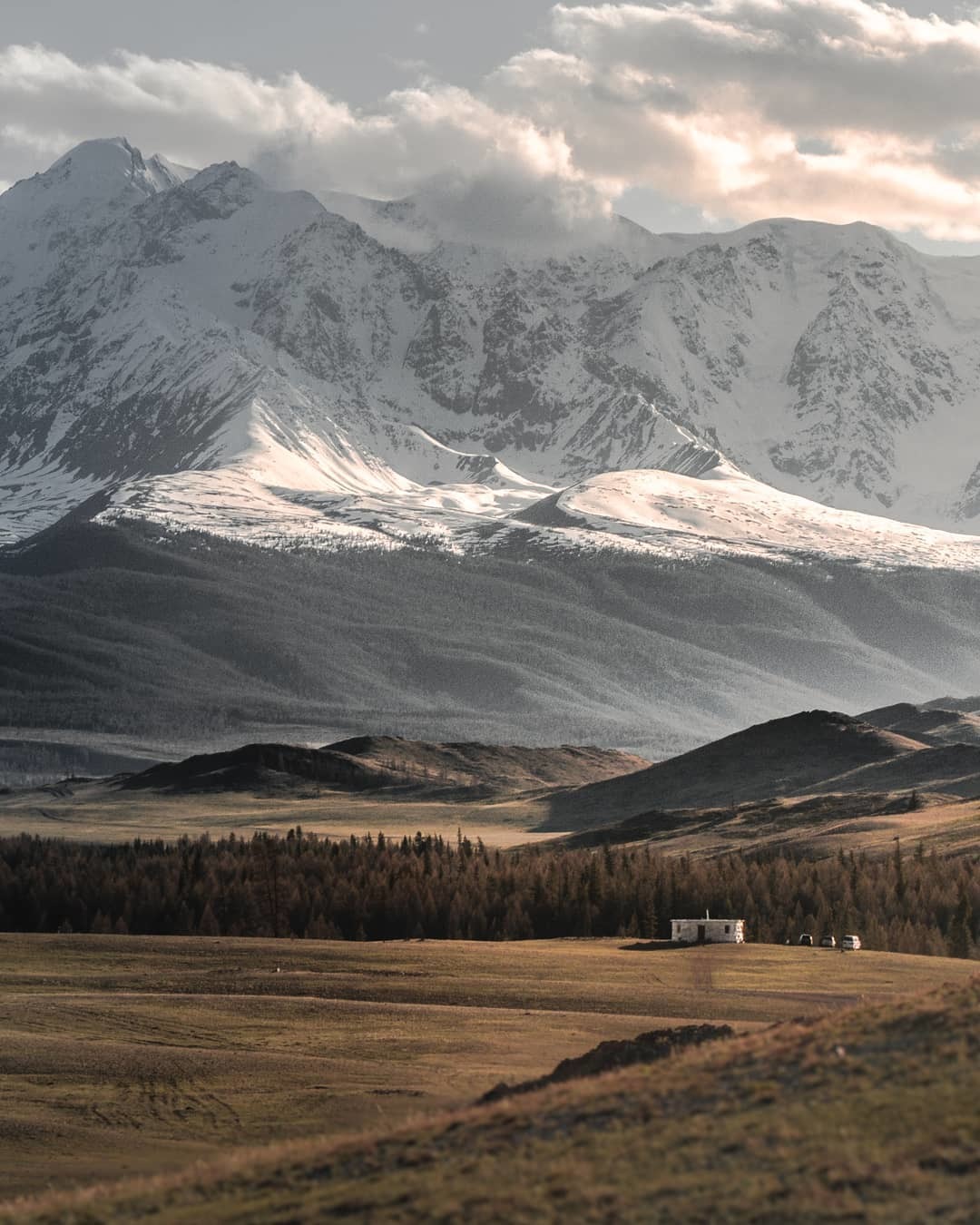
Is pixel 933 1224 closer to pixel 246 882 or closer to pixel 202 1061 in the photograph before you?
pixel 202 1061

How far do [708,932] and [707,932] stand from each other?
20 centimetres

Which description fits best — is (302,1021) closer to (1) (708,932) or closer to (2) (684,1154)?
(1) (708,932)

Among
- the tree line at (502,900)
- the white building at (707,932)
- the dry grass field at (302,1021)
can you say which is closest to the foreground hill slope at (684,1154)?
the dry grass field at (302,1021)

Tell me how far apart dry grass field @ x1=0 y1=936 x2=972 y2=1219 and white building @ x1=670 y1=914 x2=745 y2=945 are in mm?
2301

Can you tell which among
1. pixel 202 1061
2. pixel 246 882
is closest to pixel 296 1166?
pixel 202 1061

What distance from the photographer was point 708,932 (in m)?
125

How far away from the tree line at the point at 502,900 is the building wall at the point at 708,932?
13.8m

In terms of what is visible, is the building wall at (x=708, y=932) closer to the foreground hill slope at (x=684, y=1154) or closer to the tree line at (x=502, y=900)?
the tree line at (x=502, y=900)

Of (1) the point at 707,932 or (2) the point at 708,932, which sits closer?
(1) the point at 707,932

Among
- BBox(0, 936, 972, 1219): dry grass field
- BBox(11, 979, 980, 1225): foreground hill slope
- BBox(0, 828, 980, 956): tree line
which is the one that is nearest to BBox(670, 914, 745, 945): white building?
BBox(0, 936, 972, 1219): dry grass field

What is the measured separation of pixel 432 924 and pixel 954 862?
52.8 meters

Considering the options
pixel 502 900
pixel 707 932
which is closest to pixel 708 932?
pixel 707 932

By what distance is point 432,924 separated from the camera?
157 metres

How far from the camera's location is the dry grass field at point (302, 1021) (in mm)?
61500
